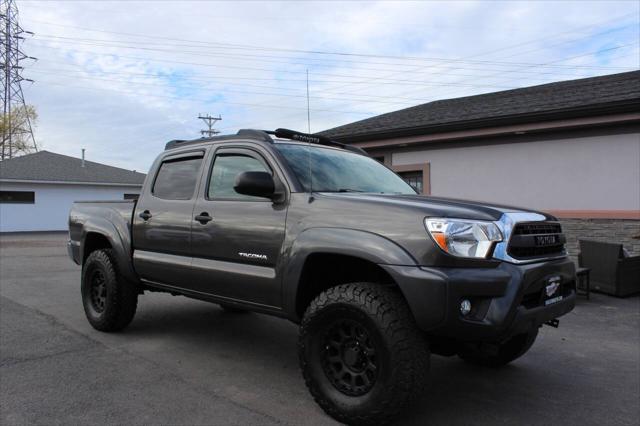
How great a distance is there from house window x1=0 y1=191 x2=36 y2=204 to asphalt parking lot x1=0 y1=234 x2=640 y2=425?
22.7 metres

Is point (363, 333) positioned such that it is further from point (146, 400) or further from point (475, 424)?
point (146, 400)

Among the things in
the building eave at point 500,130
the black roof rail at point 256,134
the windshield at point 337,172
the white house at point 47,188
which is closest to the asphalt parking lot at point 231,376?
the windshield at point 337,172

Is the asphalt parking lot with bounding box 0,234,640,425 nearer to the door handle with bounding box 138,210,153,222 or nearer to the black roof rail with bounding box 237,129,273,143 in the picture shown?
the door handle with bounding box 138,210,153,222

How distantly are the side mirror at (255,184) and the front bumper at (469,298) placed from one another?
1161 millimetres

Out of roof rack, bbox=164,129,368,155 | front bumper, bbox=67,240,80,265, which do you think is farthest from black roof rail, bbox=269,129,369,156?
front bumper, bbox=67,240,80,265

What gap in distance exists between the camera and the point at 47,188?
88.2ft

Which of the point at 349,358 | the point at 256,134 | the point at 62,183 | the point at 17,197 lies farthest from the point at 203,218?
the point at 17,197

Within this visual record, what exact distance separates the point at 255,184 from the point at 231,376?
173 centimetres

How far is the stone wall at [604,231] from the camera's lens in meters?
9.06

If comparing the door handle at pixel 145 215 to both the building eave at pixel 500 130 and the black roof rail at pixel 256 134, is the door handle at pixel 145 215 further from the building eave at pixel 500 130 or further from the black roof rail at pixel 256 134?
the building eave at pixel 500 130

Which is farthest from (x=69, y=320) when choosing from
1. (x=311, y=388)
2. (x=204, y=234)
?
(x=311, y=388)

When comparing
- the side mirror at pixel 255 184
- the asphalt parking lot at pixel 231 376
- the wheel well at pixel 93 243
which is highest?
the side mirror at pixel 255 184

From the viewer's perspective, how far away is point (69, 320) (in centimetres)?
604

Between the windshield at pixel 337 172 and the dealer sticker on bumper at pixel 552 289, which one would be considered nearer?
the dealer sticker on bumper at pixel 552 289
